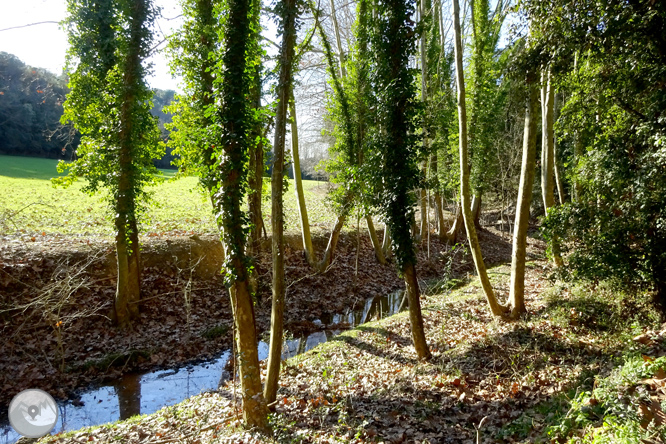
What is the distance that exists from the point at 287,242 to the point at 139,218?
6536 millimetres

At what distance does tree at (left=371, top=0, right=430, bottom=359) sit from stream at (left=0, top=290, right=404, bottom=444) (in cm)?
428

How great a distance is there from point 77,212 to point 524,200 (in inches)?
698

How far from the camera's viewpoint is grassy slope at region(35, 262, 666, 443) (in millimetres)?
4711

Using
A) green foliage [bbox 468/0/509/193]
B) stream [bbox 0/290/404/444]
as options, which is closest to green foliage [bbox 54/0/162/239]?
stream [bbox 0/290/404/444]

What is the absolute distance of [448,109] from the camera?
19.0 m

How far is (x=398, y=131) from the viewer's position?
8.12m

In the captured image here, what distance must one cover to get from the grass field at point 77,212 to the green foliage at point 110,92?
90 cm

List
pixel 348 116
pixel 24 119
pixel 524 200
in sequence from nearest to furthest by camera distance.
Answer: pixel 524 200, pixel 348 116, pixel 24 119

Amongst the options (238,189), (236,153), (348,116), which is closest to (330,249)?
(348,116)

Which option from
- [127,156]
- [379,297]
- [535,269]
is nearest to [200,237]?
[127,156]

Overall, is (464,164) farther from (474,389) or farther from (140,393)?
(140,393)

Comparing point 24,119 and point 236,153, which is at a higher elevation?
point 24,119

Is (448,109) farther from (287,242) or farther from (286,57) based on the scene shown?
(286,57)

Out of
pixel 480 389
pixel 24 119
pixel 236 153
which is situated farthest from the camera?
pixel 24 119
